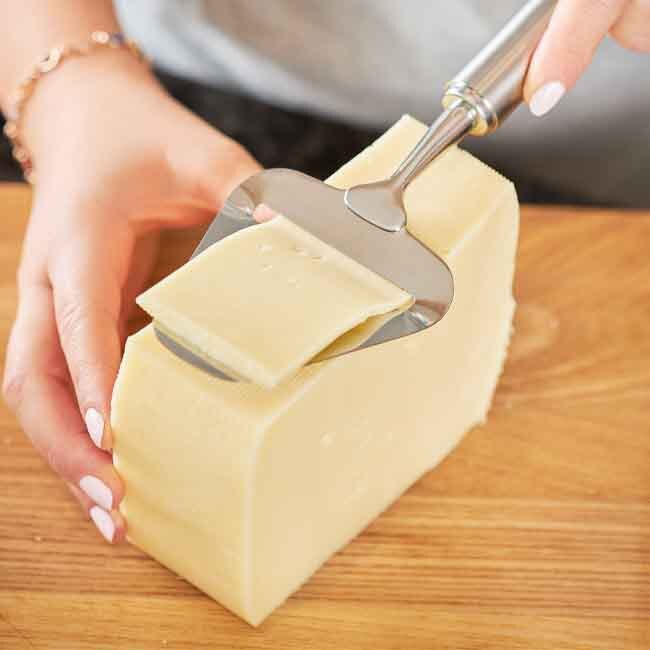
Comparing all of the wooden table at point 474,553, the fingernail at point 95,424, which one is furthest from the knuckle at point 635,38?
Answer: the fingernail at point 95,424

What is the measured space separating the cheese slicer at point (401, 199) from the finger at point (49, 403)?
8.8 inches

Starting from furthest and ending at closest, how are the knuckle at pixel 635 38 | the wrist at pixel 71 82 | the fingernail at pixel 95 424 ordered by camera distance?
1. the wrist at pixel 71 82
2. the knuckle at pixel 635 38
3. the fingernail at pixel 95 424

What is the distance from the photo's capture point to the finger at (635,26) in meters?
1.12

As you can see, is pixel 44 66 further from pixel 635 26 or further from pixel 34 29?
pixel 635 26

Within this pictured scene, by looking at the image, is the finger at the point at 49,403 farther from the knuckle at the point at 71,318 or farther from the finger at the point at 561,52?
the finger at the point at 561,52

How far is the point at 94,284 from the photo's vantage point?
1.14 m

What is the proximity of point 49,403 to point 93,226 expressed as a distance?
20 centimetres

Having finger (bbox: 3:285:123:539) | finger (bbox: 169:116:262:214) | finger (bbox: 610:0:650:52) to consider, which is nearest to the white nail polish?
finger (bbox: 3:285:123:539)

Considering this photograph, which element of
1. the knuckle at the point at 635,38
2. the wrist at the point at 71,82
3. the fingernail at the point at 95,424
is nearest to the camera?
the fingernail at the point at 95,424

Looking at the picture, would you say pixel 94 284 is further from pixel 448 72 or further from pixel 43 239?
pixel 448 72

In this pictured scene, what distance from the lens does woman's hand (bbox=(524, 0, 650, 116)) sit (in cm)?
106

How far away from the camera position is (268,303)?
36.0 inches

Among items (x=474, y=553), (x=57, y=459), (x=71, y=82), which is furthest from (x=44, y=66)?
(x=474, y=553)

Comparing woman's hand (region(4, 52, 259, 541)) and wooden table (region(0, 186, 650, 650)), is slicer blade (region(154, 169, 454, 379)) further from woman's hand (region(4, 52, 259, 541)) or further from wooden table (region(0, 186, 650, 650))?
wooden table (region(0, 186, 650, 650))
